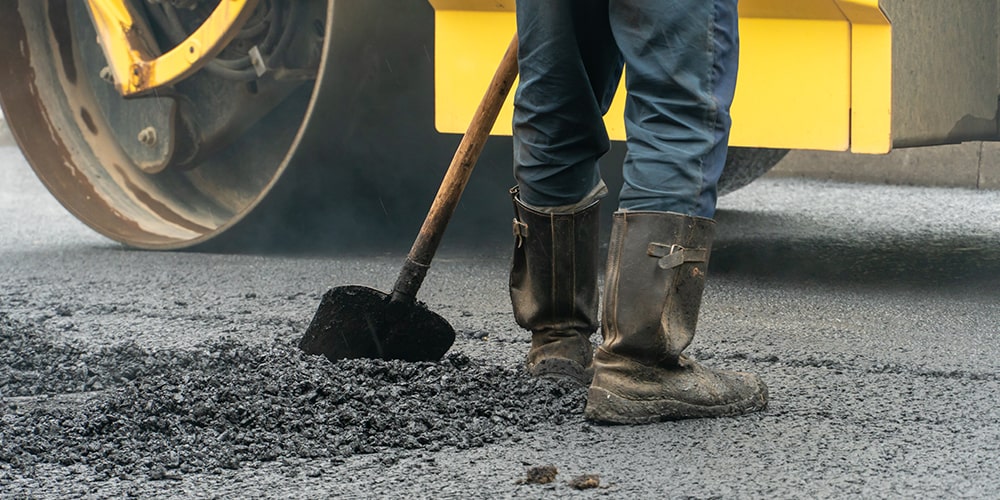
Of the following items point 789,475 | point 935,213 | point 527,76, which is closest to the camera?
point 789,475

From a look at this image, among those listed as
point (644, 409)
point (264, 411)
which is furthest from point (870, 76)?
point (264, 411)

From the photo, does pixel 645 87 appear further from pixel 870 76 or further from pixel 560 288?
pixel 870 76

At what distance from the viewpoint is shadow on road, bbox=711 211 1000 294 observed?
3320mm

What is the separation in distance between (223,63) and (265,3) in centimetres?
23

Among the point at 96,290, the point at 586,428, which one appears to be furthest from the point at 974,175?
the point at 586,428

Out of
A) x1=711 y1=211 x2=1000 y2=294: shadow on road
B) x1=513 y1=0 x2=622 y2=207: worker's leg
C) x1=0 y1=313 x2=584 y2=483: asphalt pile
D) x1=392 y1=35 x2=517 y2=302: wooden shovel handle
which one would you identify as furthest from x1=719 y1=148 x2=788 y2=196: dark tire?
x1=0 y1=313 x2=584 y2=483: asphalt pile

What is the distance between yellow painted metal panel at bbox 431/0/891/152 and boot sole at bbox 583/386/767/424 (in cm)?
94

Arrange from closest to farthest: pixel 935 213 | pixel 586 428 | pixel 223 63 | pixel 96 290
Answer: pixel 586 428 < pixel 96 290 < pixel 223 63 < pixel 935 213

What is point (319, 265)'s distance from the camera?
3736 mm

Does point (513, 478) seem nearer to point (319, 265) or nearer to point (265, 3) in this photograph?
point (319, 265)

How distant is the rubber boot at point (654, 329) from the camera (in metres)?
1.90

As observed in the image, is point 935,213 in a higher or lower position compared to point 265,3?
lower

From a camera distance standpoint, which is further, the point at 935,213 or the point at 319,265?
the point at 935,213

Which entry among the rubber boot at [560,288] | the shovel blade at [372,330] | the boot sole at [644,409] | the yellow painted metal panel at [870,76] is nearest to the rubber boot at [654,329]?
the boot sole at [644,409]
